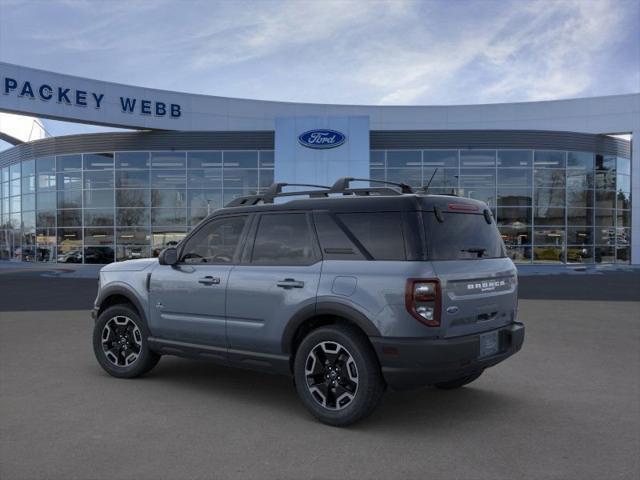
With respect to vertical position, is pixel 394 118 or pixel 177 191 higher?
pixel 394 118

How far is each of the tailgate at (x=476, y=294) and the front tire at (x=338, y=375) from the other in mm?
668

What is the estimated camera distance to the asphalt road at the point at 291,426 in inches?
142

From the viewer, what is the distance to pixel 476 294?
174 inches

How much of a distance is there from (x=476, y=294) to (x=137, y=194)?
81.9ft

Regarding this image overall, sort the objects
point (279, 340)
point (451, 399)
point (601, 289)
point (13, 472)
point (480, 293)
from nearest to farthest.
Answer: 1. point (13, 472)
2. point (480, 293)
3. point (279, 340)
4. point (451, 399)
5. point (601, 289)

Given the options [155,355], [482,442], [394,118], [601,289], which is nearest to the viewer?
[482,442]

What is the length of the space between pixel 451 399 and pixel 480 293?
130cm

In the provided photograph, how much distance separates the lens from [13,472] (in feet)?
11.6

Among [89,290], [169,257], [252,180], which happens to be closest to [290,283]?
[169,257]

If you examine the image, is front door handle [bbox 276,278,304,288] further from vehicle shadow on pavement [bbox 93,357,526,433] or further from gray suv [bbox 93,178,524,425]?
vehicle shadow on pavement [bbox 93,357,526,433]

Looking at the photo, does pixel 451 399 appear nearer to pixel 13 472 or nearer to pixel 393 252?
pixel 393 252

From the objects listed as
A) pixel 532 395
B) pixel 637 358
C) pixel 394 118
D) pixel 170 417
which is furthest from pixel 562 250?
pixel 170 417

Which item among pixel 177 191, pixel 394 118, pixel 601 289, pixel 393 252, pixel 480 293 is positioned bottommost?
pixel 601 289

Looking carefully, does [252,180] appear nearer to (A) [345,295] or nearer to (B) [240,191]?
(B) [240,191]
